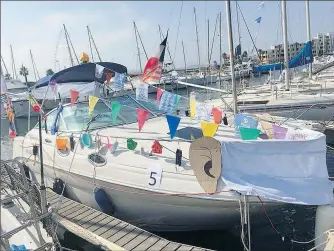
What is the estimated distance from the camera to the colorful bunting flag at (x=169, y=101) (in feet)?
22.8

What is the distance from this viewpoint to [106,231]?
18.1ft

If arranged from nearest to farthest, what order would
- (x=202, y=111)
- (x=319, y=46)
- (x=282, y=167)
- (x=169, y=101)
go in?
(x=282, y=167)
(x=169, y=101)
(x=202, y=111)
(x=319, y=46)

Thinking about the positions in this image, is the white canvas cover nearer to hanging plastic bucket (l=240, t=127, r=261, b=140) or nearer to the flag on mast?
hanging plastic bucket (l=240, t=127, r=261, b=140)

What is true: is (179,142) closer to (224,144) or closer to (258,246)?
(224,144)

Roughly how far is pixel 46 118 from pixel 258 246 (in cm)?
592

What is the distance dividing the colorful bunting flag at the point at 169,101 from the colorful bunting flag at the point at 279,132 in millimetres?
2149

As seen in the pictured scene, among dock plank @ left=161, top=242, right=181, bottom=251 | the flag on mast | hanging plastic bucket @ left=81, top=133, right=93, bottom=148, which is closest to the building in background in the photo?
the flag on mast

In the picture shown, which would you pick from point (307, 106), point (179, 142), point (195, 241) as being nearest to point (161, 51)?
point (179, 142)

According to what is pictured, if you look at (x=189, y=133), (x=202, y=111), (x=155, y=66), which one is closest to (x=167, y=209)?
(x=189, y=133)

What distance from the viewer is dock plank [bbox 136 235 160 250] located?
4.95 metres

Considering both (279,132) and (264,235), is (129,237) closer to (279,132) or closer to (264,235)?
(264,235)

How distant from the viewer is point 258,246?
6113 millimetres

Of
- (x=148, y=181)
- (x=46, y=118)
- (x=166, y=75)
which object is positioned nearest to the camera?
(x=148, y=181)

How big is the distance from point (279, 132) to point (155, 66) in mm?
2862
